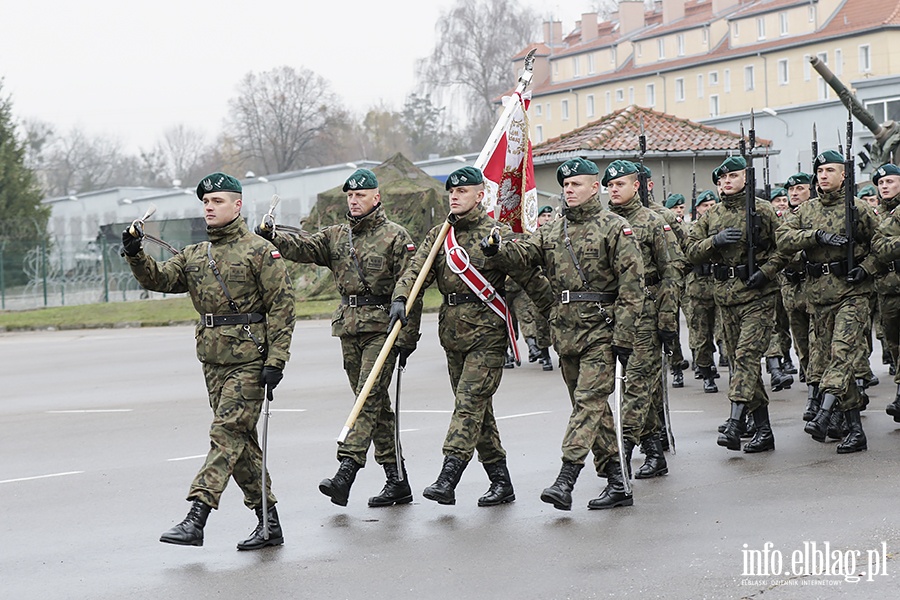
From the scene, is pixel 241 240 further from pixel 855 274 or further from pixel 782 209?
pixel 782 209

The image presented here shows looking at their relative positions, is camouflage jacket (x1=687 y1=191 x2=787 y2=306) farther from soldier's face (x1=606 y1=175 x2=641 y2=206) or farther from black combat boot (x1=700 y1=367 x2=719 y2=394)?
black combat boot (x1=700 y1=367 x2=719 y2=394)

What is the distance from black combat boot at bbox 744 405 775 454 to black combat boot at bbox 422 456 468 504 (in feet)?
9.05

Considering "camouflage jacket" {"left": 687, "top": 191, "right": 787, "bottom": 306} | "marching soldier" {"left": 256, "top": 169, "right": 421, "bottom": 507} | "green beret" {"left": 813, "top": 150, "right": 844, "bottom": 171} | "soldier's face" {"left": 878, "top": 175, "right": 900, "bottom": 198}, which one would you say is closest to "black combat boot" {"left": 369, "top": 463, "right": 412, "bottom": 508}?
"marching soldier" {"left": 256, "top": 169, "right": 421, "bottom": 507}

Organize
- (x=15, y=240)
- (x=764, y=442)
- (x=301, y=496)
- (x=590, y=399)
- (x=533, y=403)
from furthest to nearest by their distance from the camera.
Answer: (x=15, y=240), (x=533, y=403), (x=764, y=442), (x=301, y=496), (x=590, y=399)

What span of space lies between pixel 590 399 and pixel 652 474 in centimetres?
130

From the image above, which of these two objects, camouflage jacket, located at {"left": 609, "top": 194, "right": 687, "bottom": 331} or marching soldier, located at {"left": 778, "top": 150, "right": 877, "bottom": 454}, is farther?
marching soldier, located at {"left": 778, "top": 150, "right": 877, "bottom": 454}

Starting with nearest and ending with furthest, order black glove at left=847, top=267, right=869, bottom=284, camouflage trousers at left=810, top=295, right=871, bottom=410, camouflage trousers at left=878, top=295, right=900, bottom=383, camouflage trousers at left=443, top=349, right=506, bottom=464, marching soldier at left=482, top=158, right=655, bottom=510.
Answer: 1. marching soldier at left=482, top=158, right=655, bottom=510
2. camouflage trousers at left=443, top=349, right=506, bottom=464
3. camouflage trousers at left=810, top=295, right=871, bottom=410
4. black glove at left=847, top=267, right=869, bottom=284
5. camouflage trousers at left=878, top=295, right=900, bottom=383

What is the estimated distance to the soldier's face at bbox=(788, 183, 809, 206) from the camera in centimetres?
1285

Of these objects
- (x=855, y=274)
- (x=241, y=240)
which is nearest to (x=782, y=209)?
(x=855, y=274)

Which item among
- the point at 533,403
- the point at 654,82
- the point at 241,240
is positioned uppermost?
the point at 654,82

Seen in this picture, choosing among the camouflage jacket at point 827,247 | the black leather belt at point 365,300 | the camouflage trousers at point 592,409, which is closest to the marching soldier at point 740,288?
the camouflage jacket at point 827,247

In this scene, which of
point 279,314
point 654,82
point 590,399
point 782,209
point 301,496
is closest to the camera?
point 279,314

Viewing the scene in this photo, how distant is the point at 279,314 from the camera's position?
7676 millimetres

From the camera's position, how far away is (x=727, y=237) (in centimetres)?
1023
